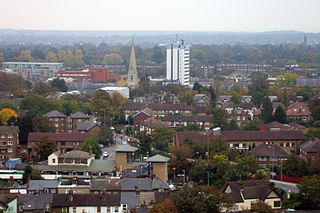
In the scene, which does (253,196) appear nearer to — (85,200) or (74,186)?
(85,200)

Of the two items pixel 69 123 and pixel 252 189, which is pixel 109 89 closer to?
pixel 69 123

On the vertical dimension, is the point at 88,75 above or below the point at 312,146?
below

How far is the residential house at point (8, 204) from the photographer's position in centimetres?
1997

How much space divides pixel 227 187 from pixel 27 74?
60845mm

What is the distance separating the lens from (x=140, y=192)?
22.1m

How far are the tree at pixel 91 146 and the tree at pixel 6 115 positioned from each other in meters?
6.61

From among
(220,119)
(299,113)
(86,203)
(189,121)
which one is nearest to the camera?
(86,203)

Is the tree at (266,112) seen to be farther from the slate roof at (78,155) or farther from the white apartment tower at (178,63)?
the white apartment tower at (178,63)

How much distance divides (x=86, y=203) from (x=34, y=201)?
1.66 meters

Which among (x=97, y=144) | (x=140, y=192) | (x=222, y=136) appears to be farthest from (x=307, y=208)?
(x=97, y=144)

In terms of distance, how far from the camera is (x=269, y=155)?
2773 cm

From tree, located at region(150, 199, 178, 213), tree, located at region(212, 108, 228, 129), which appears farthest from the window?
tree, located at region(212, 108, 228, 129)

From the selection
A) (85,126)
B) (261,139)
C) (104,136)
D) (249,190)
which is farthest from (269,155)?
(85,126)

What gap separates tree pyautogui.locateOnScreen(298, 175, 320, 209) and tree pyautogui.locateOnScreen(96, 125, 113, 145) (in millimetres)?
13844
